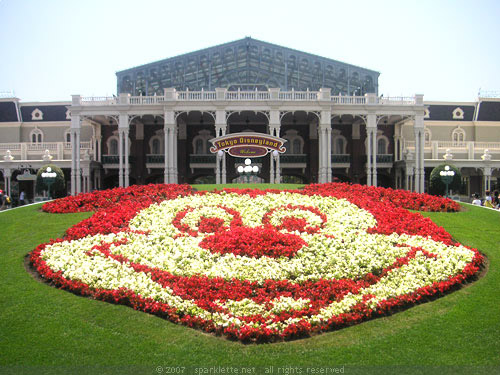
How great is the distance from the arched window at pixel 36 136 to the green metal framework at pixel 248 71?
41.4ft

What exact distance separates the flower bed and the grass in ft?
1.21

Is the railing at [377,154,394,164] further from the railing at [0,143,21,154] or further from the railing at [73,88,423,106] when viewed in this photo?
the railing at [0,143,21,154]

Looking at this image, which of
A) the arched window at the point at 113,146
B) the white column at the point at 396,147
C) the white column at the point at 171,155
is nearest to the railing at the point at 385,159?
the white column at the point at 396,147

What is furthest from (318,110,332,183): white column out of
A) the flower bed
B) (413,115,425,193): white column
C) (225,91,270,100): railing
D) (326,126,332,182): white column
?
the flower bed

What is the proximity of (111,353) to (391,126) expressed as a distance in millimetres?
42675

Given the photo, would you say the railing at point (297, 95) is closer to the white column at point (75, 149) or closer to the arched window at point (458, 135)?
the white column at point (75, 149)

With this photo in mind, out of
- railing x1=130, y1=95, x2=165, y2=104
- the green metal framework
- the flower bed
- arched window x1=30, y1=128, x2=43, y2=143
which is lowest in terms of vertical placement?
the flower bed

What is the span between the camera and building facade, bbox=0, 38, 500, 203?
39625mm

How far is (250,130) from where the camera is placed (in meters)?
44.2

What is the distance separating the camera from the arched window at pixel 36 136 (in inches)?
1959

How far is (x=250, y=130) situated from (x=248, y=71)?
5.70 metres

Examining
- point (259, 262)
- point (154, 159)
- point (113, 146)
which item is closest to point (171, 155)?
point (154, 159)

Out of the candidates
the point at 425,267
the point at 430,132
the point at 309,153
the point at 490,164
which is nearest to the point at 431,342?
the point at 425,267

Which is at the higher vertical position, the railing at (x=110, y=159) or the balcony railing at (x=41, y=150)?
the balcony railing at (x=41, y=150)
